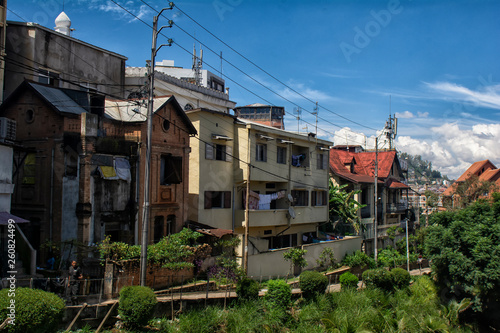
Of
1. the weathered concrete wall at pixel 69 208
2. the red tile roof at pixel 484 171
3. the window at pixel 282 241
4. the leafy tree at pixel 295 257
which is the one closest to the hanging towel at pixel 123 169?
the weathered concrete wall at pixel 69 208

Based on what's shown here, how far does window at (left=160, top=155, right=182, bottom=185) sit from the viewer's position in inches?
1017

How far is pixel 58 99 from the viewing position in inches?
909

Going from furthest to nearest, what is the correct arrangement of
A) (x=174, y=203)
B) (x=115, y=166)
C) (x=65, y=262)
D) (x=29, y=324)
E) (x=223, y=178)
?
(x=223, y=178)
(x=174, y=203)
(x=115, y=166)
(x=65, y=262)
(x=29, y=324)

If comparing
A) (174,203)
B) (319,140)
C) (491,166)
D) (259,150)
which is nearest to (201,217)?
(174,203)

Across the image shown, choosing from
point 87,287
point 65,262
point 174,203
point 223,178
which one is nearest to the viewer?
point 87,287

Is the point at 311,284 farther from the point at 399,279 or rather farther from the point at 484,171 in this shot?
the point at 484,171

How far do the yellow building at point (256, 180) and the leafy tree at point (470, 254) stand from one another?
35.2 ft

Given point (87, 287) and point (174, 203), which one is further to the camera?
point (174, 203)

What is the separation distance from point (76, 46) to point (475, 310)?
31530 mm

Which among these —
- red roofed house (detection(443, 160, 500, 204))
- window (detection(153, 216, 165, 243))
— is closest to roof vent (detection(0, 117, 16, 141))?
window (detection(153, 216, 165, 243))

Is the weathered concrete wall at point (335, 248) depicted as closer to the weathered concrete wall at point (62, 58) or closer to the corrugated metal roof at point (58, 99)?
the corrugated metal roof at point (58, 99)

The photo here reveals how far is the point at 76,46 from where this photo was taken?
3262 cm

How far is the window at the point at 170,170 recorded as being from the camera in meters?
25.8

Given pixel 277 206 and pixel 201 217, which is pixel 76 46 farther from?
pixel 277 206
